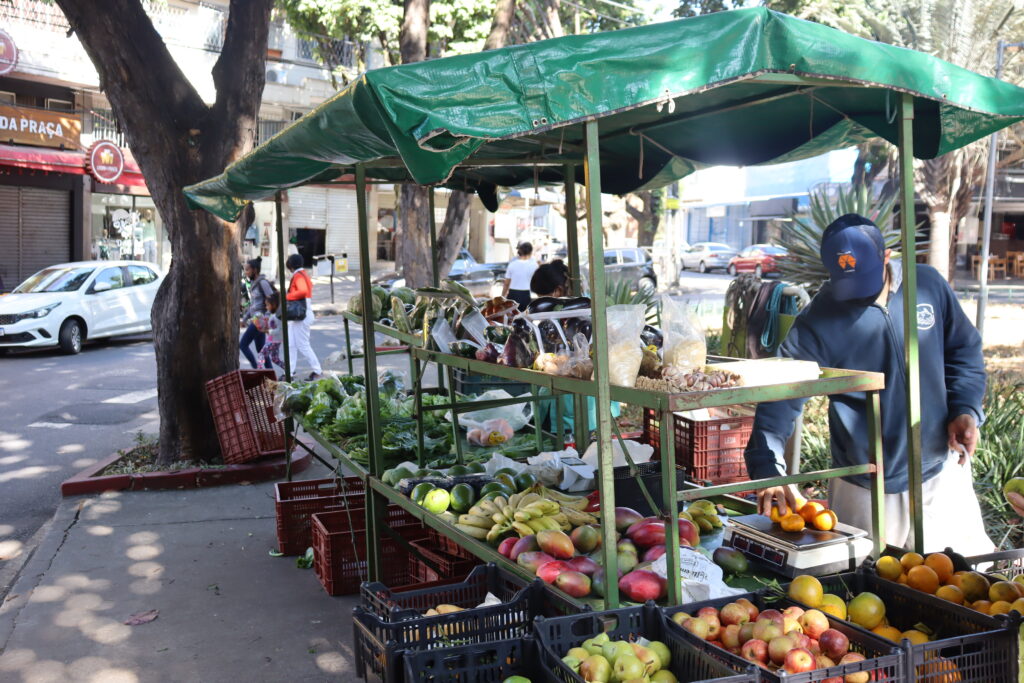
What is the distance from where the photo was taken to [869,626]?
9.32 feet

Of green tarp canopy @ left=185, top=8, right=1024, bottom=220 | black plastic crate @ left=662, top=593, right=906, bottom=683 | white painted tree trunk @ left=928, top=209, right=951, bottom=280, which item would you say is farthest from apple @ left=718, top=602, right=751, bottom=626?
white painted tree trunk @ left=928, top=209, right=951, bottom=280

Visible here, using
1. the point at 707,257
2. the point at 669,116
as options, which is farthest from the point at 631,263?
the point at 669,116

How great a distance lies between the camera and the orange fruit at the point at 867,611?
9.30ft

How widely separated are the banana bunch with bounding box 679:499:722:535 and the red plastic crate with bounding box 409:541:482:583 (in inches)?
50.4

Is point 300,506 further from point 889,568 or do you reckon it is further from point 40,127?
point 40,127

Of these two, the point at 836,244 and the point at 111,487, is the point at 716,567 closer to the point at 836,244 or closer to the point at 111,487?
the point at 836,244

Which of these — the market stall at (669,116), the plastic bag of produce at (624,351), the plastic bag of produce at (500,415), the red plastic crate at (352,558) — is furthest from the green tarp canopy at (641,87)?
the plastic bag of produce at (500,415)

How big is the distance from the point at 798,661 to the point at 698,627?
343 millimetres

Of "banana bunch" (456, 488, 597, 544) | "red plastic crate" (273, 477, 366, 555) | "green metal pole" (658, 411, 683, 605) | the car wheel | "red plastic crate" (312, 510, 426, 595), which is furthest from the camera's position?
the car wheel

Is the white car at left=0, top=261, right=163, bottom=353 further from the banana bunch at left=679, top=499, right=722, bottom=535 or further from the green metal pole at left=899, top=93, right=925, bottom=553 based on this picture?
the green metal pole at left=899, top=93, right=925, bottom=553

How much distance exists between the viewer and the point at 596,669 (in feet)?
7.99

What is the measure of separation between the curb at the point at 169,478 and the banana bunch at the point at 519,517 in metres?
4.55

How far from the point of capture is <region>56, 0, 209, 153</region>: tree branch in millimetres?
7547

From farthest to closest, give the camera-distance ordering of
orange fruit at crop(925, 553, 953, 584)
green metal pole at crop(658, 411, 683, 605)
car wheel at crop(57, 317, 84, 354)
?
car wheel at crop(57, 317, 84, 354) → orange fruit at crop(925, 553, 953, 584) → green metal pole at crop(658, 411, 683, 605)
